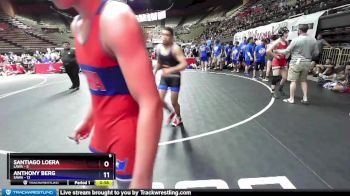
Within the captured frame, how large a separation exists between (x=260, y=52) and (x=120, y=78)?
589 cm

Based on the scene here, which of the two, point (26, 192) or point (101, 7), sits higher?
point (101, 7)

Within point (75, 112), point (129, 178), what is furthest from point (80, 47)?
point (75, 112)

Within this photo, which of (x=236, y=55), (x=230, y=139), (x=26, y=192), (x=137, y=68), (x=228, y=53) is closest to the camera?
(x=137, y=68)

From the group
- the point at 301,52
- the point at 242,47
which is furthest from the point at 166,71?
the point at 242,47

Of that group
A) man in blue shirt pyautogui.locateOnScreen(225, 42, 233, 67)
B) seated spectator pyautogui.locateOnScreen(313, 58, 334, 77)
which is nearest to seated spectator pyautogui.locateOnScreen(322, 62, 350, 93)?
seated spectator pyautogui.locateOnScreen(313, 58, 334, 77)

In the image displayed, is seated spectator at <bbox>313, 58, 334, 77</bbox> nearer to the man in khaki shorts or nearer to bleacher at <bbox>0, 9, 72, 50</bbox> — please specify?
the man in khaki shorts

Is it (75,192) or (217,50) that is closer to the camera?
Answer: (75,192)

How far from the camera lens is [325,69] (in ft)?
18.0

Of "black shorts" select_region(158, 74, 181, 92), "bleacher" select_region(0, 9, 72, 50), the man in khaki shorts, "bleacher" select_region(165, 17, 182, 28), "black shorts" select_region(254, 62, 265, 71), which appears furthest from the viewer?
"black shorts" select_region(254, 62, 265, 71)

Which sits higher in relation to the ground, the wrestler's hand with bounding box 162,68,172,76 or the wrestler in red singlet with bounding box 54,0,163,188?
the wrestler in red singlet with bounding box 54,0,163,188

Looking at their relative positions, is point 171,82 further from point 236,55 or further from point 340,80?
point 236,55

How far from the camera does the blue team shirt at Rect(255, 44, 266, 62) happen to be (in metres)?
6.03

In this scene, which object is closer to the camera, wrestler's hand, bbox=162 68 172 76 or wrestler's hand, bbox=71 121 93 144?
wrestler's hand, bbox=71 121 93 144

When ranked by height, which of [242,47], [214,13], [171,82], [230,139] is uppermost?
[214,13]
